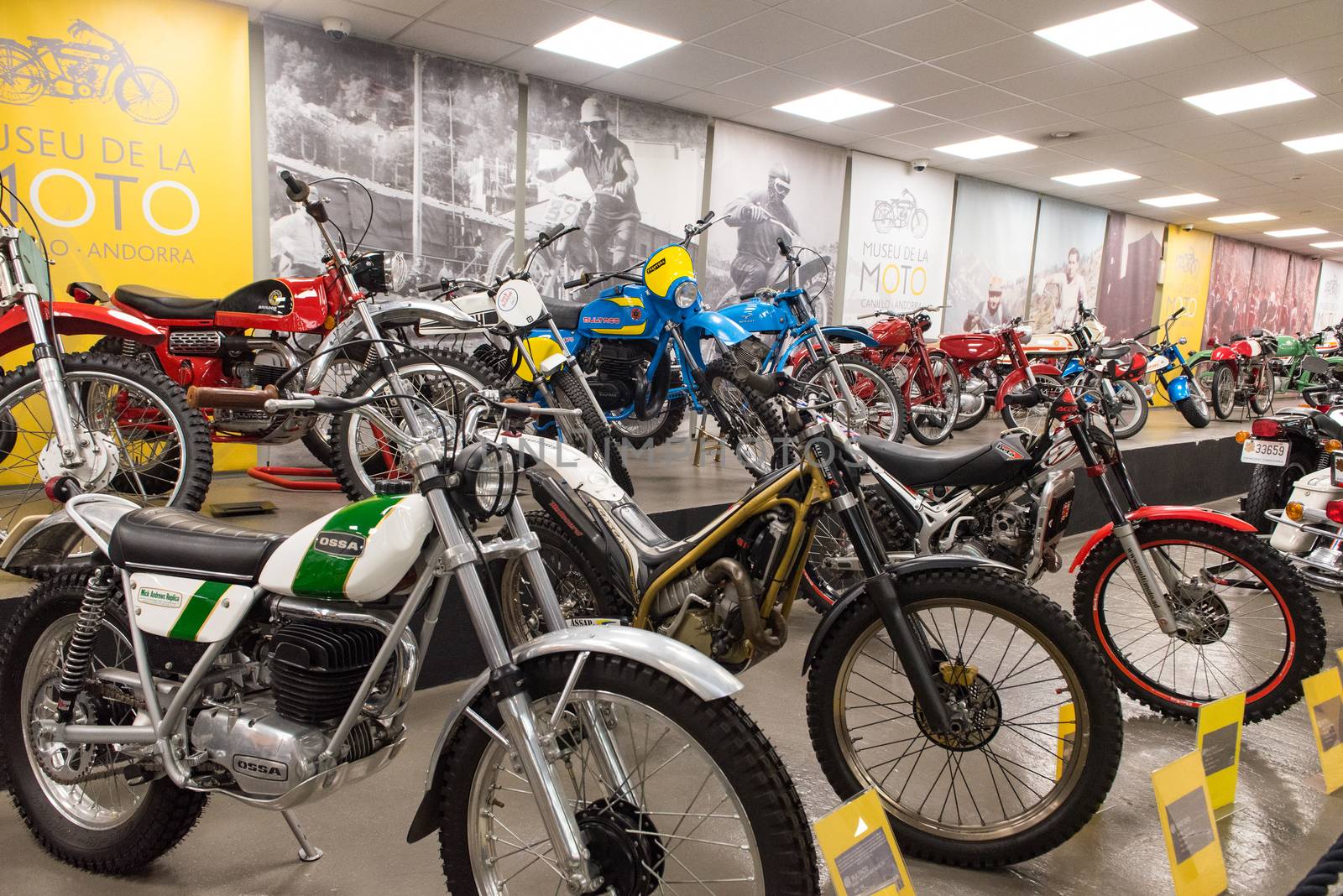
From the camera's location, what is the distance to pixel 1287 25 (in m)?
→ 4.61

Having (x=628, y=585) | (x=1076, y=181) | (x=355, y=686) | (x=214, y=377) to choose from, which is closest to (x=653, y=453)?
(x=214, y=377)

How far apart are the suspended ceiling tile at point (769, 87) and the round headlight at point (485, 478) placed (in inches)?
199

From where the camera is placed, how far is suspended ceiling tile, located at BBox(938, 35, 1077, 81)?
16.4 ft

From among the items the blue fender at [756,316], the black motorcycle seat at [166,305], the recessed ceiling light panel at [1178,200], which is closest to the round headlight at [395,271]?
the black motorcycle seat at [166,305]

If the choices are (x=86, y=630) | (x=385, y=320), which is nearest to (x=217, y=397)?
(x=86, y=630)

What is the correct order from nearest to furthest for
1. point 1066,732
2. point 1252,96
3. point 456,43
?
point 1066,732, point 456,43, point 1252,96

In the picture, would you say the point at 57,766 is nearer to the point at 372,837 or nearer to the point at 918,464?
the point at 372,837

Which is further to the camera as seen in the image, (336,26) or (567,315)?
(336,26)

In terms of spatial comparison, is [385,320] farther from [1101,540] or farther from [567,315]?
[1101,540]

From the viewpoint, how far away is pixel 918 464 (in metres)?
2.59

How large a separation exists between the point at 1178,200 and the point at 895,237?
4243 millimetres

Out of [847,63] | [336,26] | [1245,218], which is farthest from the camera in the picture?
[1245,218]

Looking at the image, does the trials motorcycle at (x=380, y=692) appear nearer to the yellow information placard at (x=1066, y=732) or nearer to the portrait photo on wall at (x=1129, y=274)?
the yellow information placard at (x=1066, y=732)

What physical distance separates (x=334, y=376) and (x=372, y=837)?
7.36ft
